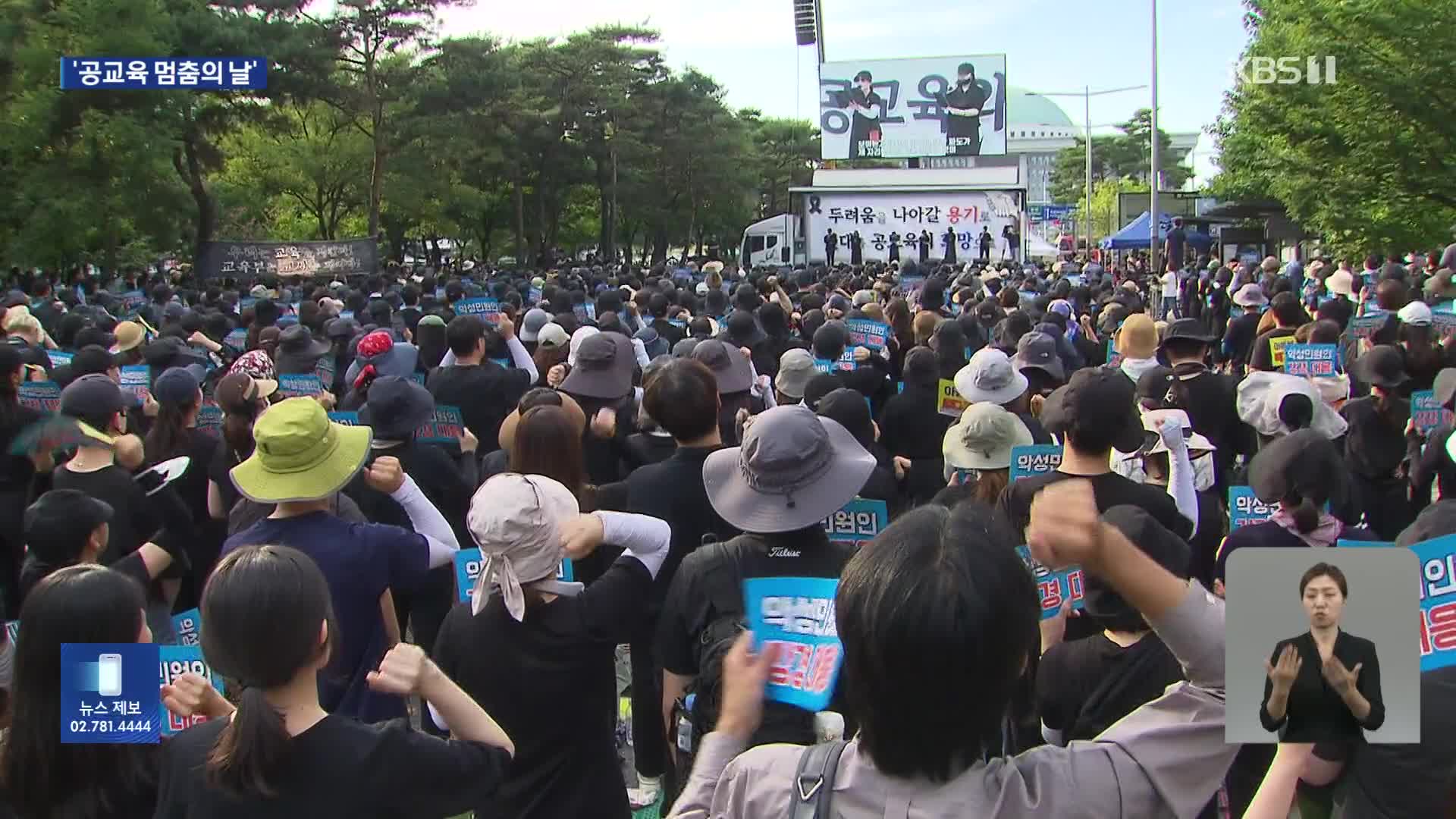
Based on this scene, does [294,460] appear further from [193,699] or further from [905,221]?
[905,221]

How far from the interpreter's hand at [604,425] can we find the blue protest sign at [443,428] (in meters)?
0.73

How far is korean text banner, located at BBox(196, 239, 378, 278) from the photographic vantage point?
84.4ft

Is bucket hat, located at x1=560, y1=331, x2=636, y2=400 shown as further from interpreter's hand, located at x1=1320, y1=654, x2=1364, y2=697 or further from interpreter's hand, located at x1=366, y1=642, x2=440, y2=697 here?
interpreter's hand, located at x1=1320, y1=654, x2=1364, y2=697

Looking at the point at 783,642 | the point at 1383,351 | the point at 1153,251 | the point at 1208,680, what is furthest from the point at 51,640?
the point at 1153,251

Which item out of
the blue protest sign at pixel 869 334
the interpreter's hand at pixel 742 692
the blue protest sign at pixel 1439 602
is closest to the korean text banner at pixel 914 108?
the blue protest sign at pixel 869 334

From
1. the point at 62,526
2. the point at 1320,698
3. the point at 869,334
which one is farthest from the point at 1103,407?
the point at 869,334

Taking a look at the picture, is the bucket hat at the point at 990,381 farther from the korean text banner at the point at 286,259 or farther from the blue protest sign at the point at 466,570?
the korean text banner at the point at 286,259

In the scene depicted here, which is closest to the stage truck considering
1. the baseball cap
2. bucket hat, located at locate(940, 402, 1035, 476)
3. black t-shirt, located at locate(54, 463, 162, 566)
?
the baseball cap

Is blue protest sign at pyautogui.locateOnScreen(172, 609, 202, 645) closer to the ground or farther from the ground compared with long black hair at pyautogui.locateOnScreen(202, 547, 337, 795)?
closer to the ground

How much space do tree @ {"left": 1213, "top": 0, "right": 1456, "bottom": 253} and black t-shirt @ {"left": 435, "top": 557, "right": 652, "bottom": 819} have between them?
1805cm

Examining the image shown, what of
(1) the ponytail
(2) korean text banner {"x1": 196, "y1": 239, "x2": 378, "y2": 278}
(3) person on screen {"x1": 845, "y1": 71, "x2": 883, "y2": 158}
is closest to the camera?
(1) the ponytail

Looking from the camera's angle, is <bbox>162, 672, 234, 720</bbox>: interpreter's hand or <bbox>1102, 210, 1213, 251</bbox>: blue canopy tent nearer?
<bbox>162, 672, 234, 720</bbox>: interpreter's hand

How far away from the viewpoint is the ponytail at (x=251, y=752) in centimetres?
206

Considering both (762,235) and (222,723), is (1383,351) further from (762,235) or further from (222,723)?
(762,235)
